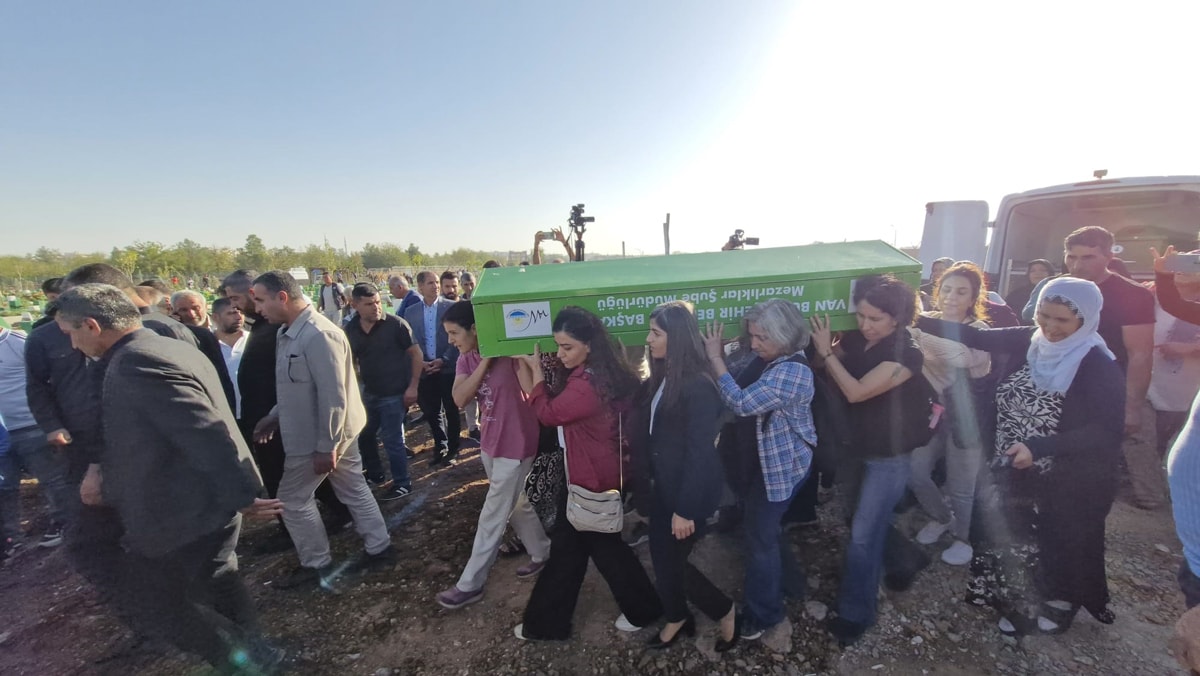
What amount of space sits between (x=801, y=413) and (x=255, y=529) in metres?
4.04

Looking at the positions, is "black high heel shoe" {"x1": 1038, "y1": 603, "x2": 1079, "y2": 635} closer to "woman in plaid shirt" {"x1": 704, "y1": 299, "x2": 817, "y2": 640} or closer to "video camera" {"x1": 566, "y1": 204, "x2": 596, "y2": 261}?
"woman in plaid shirt" {"x1": 704, "y1": 299, "x2": 817, "y2": 640}

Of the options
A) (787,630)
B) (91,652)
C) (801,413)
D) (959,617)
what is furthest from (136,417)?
(959,617)

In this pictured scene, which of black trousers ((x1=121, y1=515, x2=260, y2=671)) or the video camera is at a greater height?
the video camera

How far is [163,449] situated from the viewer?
1.87 m

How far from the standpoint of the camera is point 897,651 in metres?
2.27

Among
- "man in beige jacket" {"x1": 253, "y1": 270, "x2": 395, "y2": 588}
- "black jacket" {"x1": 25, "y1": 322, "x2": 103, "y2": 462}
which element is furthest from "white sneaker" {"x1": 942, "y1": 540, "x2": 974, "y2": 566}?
"black jacket" {"x1": 25, "y1": 322, "x2": 103, "y2": 462}

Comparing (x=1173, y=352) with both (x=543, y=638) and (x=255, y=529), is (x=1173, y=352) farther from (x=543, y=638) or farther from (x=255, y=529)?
(x=255, y=529)

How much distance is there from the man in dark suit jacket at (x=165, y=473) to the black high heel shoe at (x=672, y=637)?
1928 millimetres

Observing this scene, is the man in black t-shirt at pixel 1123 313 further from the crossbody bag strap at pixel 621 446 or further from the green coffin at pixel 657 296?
the crossbody bag strap at pixel 621 446

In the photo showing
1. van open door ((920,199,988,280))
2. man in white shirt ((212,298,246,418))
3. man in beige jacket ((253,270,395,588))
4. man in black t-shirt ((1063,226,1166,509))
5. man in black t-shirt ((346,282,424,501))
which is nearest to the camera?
man in beige jacket ((253,270,395,588))

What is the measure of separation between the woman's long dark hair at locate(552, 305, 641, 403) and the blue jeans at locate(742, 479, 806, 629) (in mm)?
839

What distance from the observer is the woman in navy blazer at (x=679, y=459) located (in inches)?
78.2

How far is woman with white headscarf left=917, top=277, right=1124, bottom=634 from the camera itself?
1.98m

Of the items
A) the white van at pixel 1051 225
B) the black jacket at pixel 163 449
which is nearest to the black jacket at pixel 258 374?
the black jacket at pixel 163 449
